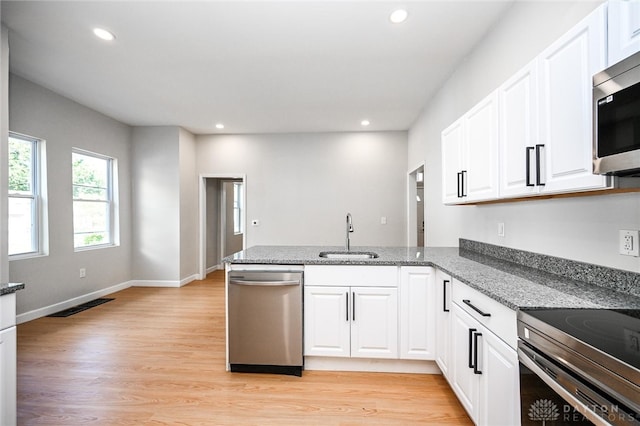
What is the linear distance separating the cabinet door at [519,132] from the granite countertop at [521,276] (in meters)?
0.47

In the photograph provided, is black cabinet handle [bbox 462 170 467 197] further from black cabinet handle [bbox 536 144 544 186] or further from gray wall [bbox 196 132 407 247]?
gray wall [bbox 196 132 407 247]

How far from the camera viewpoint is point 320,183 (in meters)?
5.87

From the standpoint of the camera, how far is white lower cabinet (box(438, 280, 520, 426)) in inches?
50.3

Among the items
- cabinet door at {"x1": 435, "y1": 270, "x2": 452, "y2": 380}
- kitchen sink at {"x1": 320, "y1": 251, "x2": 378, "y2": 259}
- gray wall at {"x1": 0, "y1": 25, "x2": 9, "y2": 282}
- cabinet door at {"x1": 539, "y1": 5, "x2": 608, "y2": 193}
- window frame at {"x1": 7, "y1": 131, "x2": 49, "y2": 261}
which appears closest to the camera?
cabinet door at {"x1": 539, "y1": 5, "x2": 608, "y2": 193}

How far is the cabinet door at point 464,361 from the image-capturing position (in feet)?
5.32

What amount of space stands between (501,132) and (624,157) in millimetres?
915

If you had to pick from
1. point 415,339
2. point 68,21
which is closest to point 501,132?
point 415,339

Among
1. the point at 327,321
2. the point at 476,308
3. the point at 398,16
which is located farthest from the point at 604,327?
the point at 398,16

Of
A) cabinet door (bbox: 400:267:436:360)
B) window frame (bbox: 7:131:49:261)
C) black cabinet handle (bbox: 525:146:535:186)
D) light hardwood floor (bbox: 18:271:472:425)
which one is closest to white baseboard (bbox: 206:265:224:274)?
window frame (bbox: 7:131:49:261)

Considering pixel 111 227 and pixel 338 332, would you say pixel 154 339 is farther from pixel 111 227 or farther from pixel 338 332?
pixel 111 227

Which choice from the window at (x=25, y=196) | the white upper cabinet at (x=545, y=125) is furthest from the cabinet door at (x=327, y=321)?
the window at (x=25, y=196)

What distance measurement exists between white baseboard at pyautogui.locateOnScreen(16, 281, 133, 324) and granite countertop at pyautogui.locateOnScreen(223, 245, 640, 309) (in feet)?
10.1

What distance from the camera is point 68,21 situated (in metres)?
2.50

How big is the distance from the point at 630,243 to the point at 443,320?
1.16m
